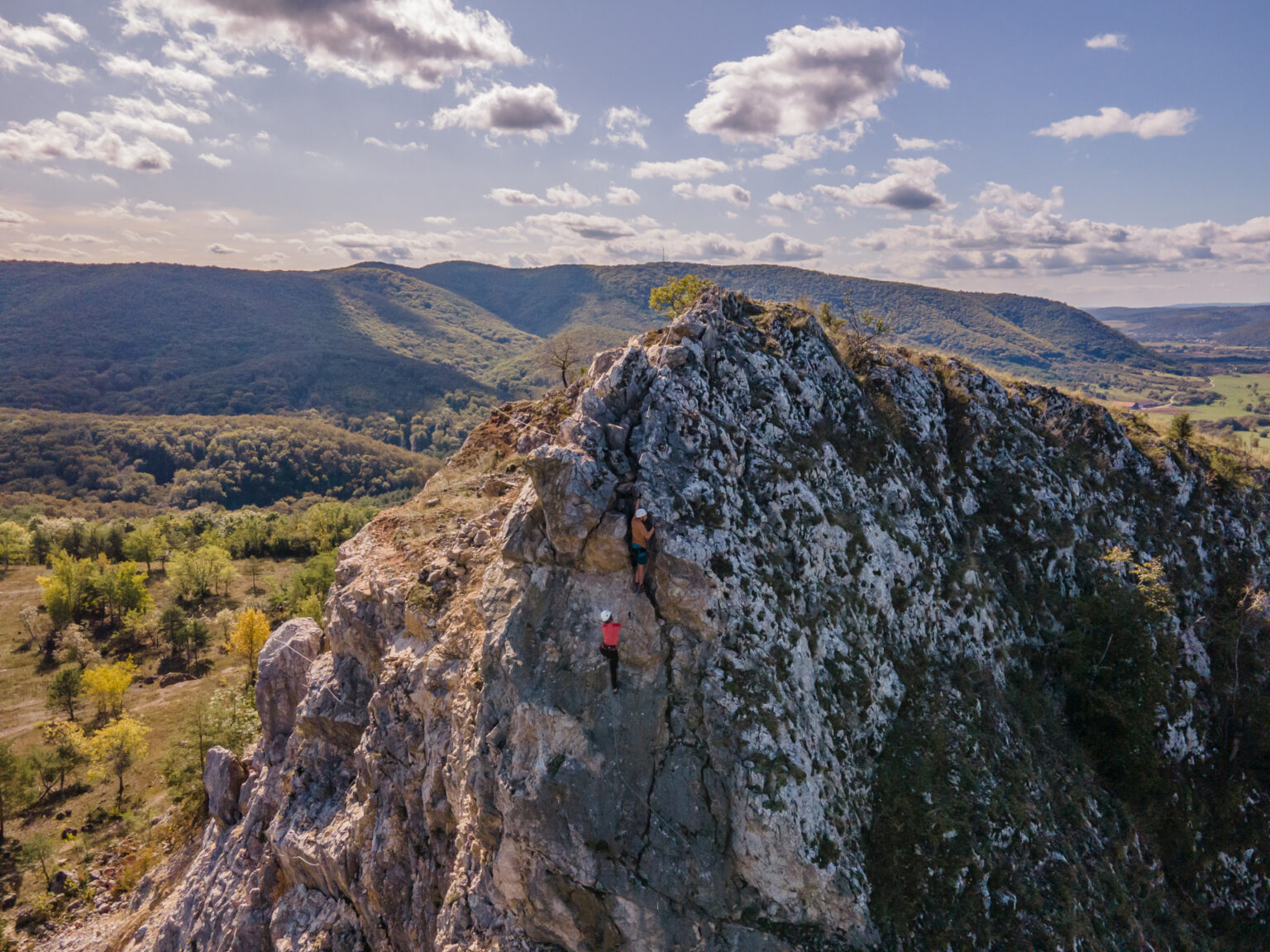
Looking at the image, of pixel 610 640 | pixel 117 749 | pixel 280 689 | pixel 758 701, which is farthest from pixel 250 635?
pixel 758 701

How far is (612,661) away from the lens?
56.9 ft

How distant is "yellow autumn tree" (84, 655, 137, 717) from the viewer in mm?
58438

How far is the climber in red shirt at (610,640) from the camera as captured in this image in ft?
53.8

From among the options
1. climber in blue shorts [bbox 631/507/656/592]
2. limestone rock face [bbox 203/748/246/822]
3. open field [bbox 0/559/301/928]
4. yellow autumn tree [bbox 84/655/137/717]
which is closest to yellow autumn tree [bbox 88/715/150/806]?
open field [bbox 0/559/301/928]

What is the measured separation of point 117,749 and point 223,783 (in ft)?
113

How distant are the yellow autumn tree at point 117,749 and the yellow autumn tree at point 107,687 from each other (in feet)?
20.8

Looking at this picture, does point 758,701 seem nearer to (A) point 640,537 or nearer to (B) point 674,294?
(A) point 640,537

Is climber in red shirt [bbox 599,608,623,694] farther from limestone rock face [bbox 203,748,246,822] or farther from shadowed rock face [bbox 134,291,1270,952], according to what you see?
limestone rock face [bbox 203,748,246,822]

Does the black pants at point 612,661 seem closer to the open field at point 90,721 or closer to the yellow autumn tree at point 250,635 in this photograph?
the open field at point 90,721

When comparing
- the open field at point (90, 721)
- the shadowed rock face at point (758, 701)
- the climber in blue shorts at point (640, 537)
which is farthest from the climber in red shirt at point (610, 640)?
the open field at point (90, 721)

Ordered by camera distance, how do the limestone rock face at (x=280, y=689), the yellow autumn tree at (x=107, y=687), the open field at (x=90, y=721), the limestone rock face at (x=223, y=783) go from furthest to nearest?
the yellow autumn tree at (x=107, y=687), the open field at (x=90, y=721), the limestone rock face at (x=223, y=783), the limestone rock face at (x=280, y=689)

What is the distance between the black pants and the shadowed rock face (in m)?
0.32

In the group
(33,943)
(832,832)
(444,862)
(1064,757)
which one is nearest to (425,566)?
(444,862)

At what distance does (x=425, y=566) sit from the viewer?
2434cm
